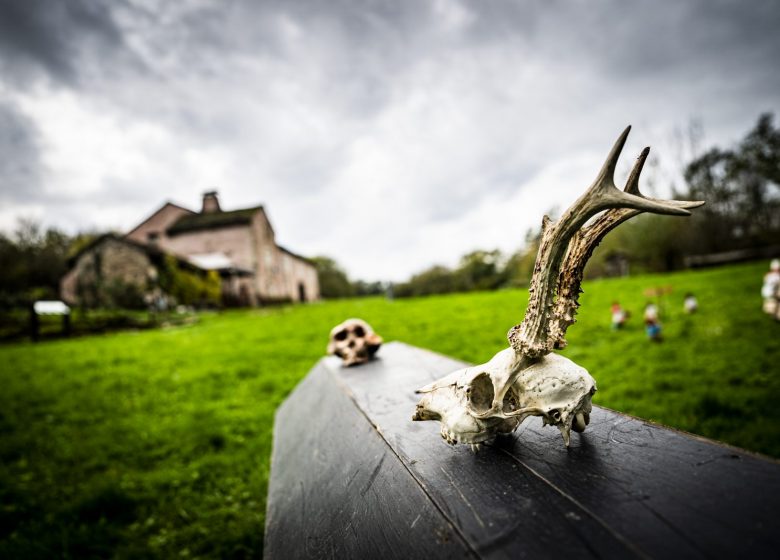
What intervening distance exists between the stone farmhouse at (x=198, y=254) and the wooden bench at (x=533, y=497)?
73.0 ft

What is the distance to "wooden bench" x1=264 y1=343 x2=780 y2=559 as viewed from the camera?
76cm

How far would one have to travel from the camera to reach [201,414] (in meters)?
4.84

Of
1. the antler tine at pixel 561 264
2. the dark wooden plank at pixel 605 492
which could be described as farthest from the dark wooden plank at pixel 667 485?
the antler tine at pixel 561 264

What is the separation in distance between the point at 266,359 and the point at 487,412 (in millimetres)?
6990

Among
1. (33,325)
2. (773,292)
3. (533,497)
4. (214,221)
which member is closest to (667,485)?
(533,497)

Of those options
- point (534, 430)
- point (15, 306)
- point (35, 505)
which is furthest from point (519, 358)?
point (15, 306)

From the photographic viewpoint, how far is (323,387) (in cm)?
284

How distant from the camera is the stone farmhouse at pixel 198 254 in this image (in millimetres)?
19953

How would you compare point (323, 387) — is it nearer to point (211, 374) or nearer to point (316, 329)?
point (211, 374)

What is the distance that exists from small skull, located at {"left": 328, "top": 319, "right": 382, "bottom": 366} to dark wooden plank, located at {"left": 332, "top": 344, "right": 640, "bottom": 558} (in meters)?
1.36

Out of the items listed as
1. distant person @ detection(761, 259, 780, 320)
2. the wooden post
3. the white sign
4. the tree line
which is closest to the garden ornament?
distant person @ detection(761, 259, 780, 320)

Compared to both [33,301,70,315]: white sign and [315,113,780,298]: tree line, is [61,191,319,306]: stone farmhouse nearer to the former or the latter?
[33,301,70,315]: white sign

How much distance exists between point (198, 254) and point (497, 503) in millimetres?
31042

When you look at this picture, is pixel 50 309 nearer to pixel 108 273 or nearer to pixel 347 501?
pixel 108 273
